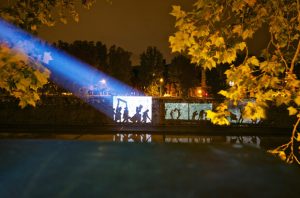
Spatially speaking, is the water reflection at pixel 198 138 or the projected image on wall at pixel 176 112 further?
the projected image on wall at pixel 176 112

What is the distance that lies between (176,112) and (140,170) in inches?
969

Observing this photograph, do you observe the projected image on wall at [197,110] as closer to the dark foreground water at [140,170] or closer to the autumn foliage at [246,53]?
the autumn foliage at [246,53]

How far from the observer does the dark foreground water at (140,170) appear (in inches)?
68.9

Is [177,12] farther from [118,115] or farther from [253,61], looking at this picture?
[118,115]

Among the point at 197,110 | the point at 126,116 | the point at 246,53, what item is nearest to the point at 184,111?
the point at 197,110

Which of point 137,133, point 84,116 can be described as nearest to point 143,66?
point 84,116

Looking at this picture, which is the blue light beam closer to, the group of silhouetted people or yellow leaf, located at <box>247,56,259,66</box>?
the group of silhouetted people

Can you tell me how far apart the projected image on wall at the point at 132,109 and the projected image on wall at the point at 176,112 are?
4.65 ft

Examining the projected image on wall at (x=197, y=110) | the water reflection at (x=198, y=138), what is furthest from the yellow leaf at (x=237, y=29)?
the projected image on wall at (x=197, y=110)

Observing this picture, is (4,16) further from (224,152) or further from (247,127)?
(247,127)

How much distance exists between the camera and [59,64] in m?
64.5

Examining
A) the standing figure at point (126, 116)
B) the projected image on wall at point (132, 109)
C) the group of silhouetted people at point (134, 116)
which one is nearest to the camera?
the projected image on wall at point (132, 109)

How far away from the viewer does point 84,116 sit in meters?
28.8

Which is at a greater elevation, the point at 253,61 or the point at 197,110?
the point at 253,61
